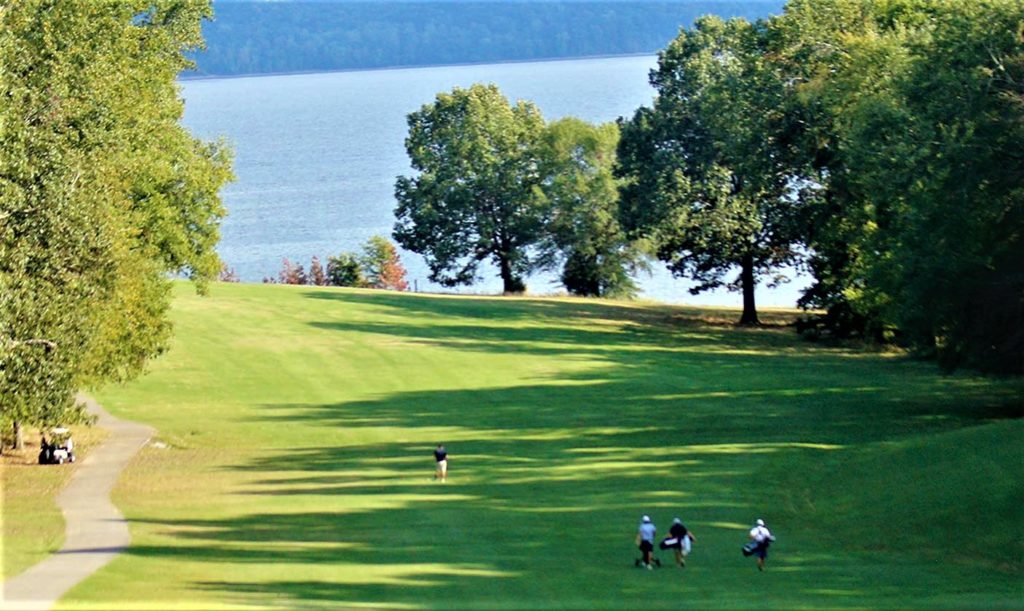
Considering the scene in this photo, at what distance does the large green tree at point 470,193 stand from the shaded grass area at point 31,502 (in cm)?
4712

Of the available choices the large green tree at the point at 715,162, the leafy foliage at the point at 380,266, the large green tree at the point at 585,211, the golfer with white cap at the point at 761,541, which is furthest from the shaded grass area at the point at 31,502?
the leafy foliage at the point at 380,266

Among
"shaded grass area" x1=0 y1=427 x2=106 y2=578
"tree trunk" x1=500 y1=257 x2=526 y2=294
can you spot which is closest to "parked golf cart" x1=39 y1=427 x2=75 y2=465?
"shaded grass area" x1=0 y1=427 x2=106 y2=578

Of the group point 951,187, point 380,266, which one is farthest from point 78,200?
point 380,266

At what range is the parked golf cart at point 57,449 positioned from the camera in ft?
138

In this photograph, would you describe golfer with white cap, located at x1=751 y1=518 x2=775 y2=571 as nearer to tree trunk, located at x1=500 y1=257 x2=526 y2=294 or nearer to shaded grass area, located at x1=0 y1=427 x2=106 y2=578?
shaded grass area, located at x1=0 y1=427 x2=106 y2=578

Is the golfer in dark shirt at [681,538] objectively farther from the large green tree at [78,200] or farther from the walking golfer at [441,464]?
the large green tree at [78,200]

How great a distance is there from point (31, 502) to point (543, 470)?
46.3ft

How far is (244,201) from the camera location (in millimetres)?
138875

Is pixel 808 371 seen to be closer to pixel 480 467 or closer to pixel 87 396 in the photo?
pixel 480 467

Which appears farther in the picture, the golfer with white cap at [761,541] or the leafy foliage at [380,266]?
the leafy foliage at [380,266]

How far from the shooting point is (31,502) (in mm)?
35906

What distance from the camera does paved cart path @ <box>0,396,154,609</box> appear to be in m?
25.6

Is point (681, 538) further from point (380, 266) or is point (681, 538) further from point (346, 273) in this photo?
point (380, 266)

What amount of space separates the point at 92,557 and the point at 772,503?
16842 mm
